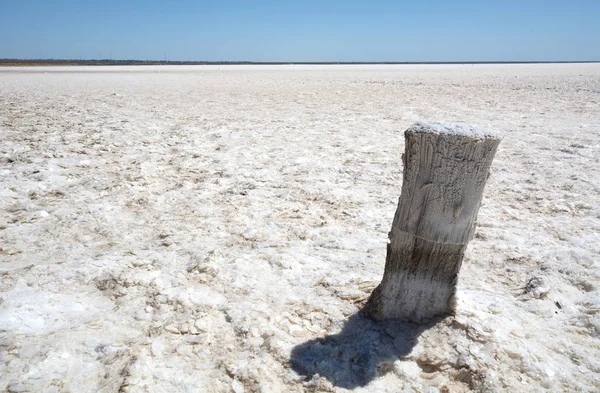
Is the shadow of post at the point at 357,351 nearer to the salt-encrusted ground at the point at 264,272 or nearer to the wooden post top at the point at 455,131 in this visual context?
the salt-encrusted ground at the point at 264,272

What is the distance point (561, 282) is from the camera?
2.28 m

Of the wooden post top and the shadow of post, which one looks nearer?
the wooden post top

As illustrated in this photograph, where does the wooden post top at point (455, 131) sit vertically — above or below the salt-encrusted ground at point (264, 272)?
above

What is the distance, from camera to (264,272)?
7.94 feet

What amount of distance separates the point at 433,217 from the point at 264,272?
1166 millimetres

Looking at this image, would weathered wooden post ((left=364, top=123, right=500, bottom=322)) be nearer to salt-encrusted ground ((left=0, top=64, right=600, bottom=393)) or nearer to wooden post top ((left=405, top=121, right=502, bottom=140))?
wooden post top ((left=405, top=121, right=502, bottom=140))

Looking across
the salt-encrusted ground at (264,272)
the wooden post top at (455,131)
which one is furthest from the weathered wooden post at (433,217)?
the salt-encrusted ground at (264,272)

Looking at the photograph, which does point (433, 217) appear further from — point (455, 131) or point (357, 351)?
point (357, 351)

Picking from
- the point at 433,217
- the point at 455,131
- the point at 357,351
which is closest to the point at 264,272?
the point at 357,351

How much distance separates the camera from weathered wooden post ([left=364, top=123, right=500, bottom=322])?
149cm

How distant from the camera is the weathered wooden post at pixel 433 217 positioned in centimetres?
149

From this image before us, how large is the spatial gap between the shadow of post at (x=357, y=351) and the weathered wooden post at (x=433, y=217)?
0.24 feet

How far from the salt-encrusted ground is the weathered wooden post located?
0.14m

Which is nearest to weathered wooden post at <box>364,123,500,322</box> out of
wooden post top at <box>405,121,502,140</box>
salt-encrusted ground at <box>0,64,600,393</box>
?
wooden post top at <box>405,121,502,140</box>
